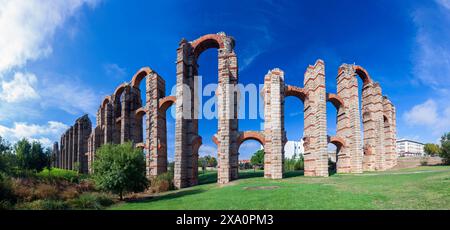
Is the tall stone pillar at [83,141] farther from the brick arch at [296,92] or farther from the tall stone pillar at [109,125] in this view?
the brick arch at [296,92]

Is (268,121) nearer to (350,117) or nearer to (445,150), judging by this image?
(350,117)

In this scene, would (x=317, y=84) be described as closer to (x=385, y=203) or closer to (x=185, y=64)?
(x=185, y=64)

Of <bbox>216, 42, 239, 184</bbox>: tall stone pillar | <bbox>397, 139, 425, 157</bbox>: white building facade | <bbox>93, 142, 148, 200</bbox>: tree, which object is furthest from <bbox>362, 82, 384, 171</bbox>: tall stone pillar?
<bbox>397, 139, 425, 157</bbox>: white building facade

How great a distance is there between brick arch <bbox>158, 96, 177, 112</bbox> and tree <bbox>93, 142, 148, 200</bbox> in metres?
10.5

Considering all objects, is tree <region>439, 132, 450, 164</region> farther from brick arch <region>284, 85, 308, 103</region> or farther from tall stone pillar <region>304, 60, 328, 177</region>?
brick arch <region>284, 85, 308, 103</region>

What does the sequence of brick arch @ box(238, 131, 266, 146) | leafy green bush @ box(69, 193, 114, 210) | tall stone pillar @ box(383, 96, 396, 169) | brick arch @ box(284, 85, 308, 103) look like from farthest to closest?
tall stone pillar @ box(383, 96, 396, 169) < brick arch @ box(284, 85, 308, 103) < brick arch @ box(238, 131, 266, 146) < leafy green bush @ box(69, 193, 114, 210)

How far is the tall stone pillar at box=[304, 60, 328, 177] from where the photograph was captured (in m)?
24.9

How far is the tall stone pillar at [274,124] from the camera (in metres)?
23.6

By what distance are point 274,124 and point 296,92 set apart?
667 centimetres

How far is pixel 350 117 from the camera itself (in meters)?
28.7

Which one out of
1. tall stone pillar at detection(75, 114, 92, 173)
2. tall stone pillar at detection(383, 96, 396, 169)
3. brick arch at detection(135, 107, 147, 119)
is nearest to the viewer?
tall stone pillar at detection(383, 96, 396, 169)

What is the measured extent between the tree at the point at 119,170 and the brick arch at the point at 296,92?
58.6 ft

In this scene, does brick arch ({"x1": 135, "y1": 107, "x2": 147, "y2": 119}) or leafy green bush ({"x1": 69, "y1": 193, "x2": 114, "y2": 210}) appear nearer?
leafy green bush ({"x1": 69, "y1": 193, "x2": 114, "y2": 210})
